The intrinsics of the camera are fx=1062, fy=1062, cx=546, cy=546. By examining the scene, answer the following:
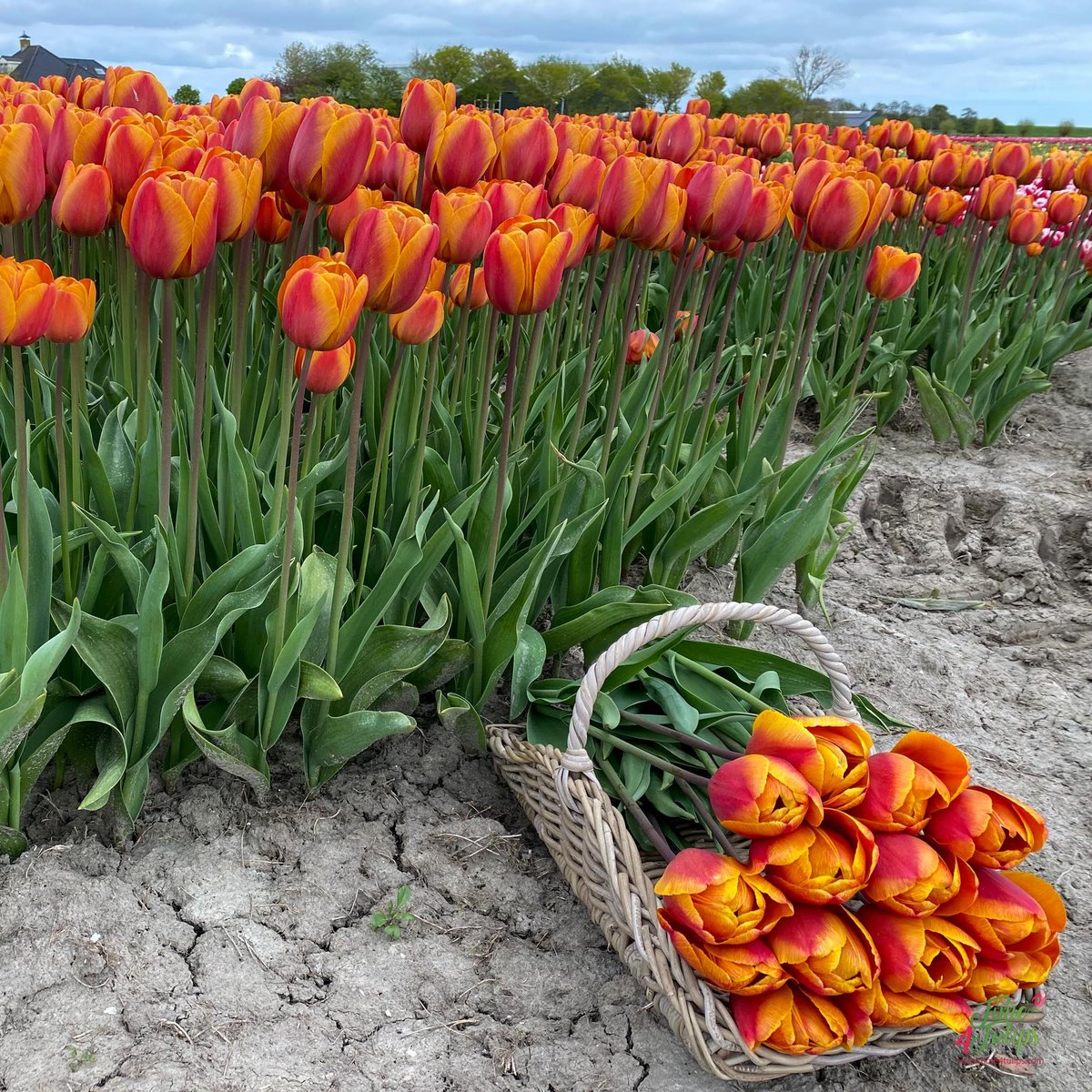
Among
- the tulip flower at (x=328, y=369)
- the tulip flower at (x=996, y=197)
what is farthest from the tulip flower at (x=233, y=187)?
the tulip flower at (x=996, y=197)

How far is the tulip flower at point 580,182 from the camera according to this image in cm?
231

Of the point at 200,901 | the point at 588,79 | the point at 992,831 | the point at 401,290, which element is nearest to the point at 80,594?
the point at 200,901

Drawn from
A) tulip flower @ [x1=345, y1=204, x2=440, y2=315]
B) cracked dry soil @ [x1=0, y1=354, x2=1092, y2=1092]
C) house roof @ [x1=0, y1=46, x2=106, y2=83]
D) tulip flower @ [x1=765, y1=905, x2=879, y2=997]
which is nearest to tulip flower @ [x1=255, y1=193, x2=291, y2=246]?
tulip flower @ [x1=345, y1=204, x2=440, y2=315]

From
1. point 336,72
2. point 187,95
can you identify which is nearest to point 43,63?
point 187,95

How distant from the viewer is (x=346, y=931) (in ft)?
5.87

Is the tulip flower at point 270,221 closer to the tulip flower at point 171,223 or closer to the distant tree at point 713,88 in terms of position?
the tulip flower at point 171,223

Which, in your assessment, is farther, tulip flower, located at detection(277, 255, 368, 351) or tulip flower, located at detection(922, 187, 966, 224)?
tulip flower, located at detection(922, 187, 966, 224)

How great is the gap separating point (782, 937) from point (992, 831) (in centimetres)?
38

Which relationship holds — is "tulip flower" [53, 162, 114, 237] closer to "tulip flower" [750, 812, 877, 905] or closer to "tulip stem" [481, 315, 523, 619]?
"tulip stem" [481, 315, 523, 619]

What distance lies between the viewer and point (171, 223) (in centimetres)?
146

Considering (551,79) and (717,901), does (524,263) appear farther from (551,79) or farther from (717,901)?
(551,79)

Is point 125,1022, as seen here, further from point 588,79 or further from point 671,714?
point 588,79

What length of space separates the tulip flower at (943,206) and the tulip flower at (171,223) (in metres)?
3.84

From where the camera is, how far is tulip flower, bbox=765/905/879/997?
5.01ft
